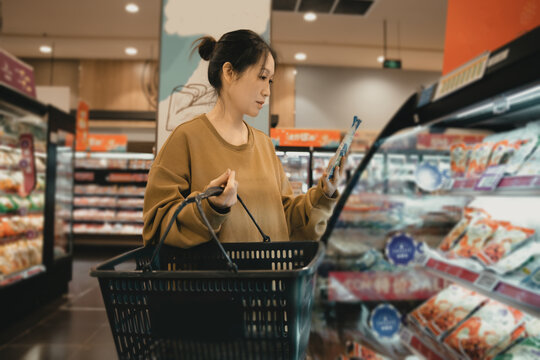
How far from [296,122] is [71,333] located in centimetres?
282

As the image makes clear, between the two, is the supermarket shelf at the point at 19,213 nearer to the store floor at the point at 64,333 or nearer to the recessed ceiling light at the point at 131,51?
the store floor at the point at 64,333

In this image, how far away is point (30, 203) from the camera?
380 centimetres

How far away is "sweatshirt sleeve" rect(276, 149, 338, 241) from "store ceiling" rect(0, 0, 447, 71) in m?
4.56

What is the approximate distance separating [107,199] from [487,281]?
726 centimetres

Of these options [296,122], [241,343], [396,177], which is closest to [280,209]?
[241,343]

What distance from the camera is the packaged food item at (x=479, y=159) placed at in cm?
189

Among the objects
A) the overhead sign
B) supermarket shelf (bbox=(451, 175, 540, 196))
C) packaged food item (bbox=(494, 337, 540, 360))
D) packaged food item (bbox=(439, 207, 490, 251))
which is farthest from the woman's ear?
the overhead sign

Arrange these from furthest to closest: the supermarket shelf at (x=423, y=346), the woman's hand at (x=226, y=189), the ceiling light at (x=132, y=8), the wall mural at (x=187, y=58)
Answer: the ceiling light at (x=132, y=8), the supermarket shelf at (x=423, y=346), the wall mural at (x=187, y=58), the woman's hand at (x=226, y=189)

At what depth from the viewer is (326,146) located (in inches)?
55.1

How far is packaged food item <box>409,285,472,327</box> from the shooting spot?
2072mm

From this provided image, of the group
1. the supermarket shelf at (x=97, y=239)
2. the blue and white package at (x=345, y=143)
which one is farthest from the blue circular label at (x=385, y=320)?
the supermarket shelf at (x=97, y=239)

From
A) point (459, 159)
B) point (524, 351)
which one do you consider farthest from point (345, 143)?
point (459, 159)

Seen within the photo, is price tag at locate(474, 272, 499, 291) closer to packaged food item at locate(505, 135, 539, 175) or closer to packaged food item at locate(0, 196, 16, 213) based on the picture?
packaged food item at locate(505, 135, 539, 175)

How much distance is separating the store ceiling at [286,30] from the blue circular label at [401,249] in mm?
3718
